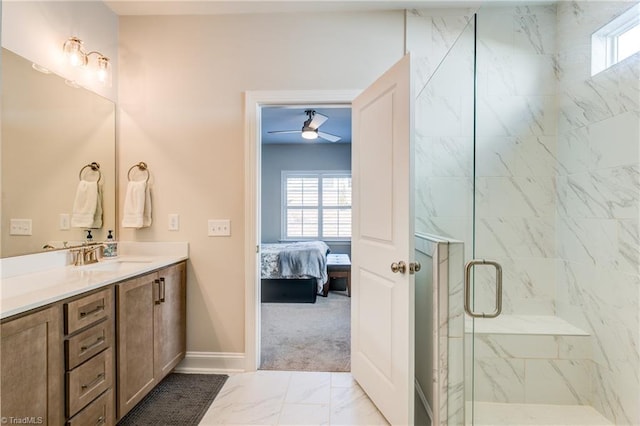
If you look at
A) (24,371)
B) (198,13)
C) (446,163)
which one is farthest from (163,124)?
(446,163)

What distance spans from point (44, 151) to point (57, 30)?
782 mm

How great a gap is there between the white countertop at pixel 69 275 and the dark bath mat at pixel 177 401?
84cm

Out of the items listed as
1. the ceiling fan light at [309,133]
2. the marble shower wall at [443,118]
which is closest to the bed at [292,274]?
the ceiling fan light at [309,133]

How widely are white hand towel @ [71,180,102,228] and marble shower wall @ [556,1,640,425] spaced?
3229mm

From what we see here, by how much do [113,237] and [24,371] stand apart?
135cm

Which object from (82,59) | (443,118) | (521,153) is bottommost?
(521,153)

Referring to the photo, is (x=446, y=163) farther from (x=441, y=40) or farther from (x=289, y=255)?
(x=289, y=255)

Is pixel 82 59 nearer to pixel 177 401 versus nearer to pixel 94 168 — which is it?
pixel 94 168

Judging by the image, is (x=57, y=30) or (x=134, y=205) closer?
(x=57, y=30)

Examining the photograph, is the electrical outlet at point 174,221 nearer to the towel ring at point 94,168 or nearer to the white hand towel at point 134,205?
the white hand towel at point 134,205

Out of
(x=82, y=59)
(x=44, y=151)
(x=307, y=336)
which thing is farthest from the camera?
(x=307, y=336)

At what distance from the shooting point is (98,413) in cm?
148

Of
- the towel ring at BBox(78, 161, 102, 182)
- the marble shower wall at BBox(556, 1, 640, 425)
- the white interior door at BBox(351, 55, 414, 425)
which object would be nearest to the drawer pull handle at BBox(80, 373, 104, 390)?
the towel ring at BBox(78, 161, 102, 182)

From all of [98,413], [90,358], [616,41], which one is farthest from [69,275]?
[616,41]
